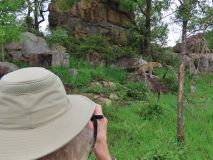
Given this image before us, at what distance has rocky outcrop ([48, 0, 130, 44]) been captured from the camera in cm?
1689

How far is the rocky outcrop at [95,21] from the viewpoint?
55.4ft

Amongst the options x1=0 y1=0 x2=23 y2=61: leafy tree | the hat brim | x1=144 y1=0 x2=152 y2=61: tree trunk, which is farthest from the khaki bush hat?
x1=144 y1=0 x2=152 y2=61: tree trunk

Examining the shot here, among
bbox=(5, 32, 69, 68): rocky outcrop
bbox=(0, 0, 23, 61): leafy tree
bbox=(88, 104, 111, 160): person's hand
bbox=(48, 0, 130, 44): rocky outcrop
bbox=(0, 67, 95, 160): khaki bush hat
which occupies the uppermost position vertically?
bbox=(48, 0, 130, 44): rocky outcrop

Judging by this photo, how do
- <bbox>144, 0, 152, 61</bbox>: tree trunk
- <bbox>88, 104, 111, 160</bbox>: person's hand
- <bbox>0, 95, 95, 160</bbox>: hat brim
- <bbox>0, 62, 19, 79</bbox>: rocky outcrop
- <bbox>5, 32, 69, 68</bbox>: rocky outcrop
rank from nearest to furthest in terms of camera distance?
<bbox>0, 95, 95, 160</bbox>: hat brim, <bbox>88, 104, 111, 160</bbox>: person's hand, <bbox>0, 62, 19, 79</bbox>: rocky outcrop, <bbox>5, 32, 69, 68</bbox>: rocky outcrop, <bbox>144, 0, 152, 61</bbox>: tree trunk

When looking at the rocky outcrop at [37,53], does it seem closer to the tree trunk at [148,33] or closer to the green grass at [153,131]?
the tree trunk at [148,33]

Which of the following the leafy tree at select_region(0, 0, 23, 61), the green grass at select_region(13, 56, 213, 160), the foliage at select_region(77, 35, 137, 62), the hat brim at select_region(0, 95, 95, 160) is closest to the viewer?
the hat brim at select_region(0, 95, 95, 160)

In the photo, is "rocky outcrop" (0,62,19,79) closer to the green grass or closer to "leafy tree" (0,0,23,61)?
"leafy tree" (0,0,23,61)

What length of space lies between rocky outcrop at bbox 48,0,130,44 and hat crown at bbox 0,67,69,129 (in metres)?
15.8

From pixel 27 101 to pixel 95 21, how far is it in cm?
1637

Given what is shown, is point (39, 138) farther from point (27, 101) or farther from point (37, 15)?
point (37, 15)

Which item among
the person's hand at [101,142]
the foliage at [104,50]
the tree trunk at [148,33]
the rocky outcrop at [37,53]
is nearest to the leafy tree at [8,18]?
the rocky outcrop at [37,53]

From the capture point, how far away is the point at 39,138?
1067 millimetres

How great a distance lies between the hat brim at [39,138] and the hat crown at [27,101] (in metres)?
0.03

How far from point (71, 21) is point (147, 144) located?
13582mm
